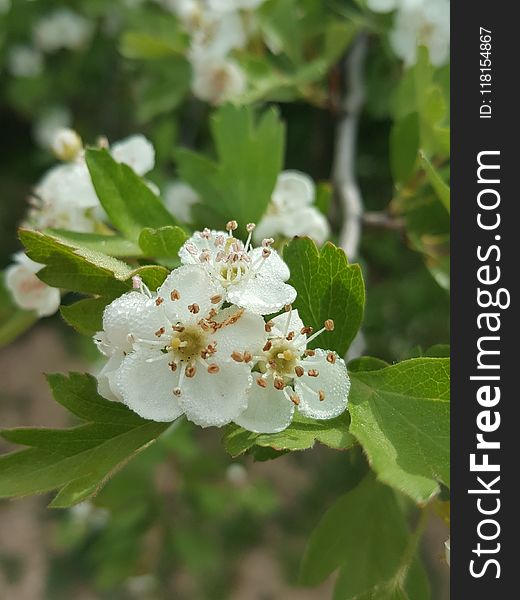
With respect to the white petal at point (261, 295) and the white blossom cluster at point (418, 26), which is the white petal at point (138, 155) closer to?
the white petal at point (261, 295)

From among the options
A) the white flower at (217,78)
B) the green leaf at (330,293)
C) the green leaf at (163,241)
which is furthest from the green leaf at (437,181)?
the white flower at (217,78)

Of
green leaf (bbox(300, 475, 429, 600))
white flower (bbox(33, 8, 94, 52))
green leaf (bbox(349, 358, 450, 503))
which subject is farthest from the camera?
white flower (bbox(33, 8, 94, 52))

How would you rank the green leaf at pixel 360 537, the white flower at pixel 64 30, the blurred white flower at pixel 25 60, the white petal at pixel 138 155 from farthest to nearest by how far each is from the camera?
1. the blurred white flower at pixel 25 60
2. the white flower at pixel 64 30
3. the white petal at pixel 138 155
4. the green leaf at pixel 360 537

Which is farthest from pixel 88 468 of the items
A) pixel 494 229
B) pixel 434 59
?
pixel 434 59

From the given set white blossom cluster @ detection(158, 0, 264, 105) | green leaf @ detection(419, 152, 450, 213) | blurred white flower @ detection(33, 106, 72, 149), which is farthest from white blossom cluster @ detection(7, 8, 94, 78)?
green leaf @ detection(419, 152, 450, 213)

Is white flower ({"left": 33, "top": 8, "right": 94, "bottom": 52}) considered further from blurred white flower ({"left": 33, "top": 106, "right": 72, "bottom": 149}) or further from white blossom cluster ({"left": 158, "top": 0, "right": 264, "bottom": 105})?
white blossom cluster ({"left": 158, "top": 0, "right": 264, "bottom": 105})

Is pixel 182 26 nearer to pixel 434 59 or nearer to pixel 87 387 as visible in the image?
pixel 434 59
